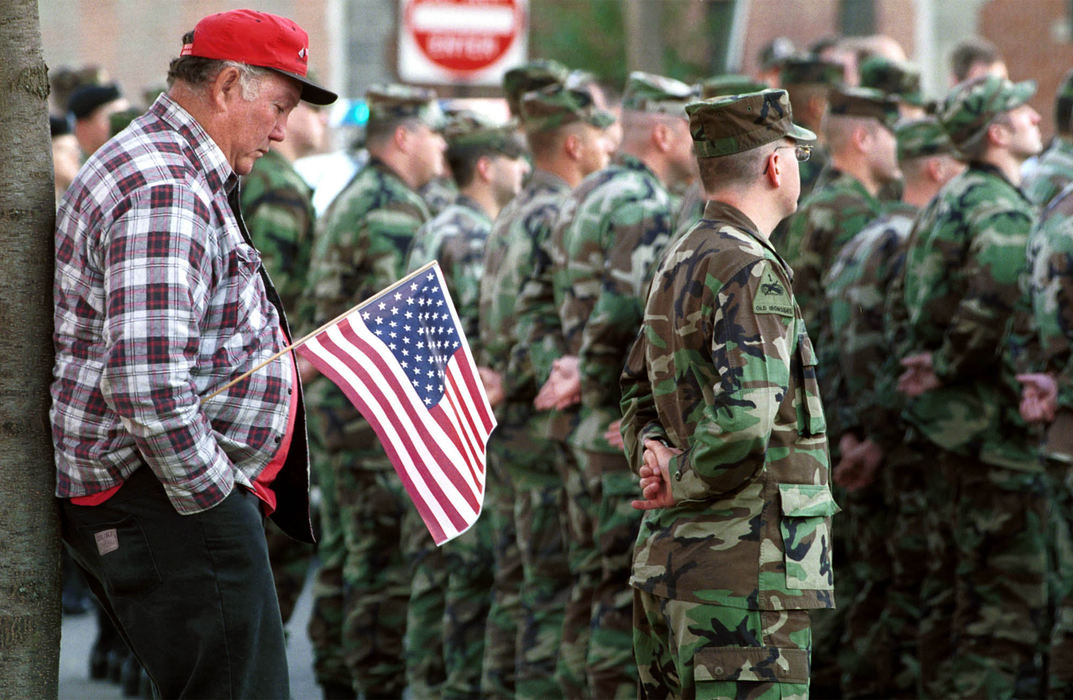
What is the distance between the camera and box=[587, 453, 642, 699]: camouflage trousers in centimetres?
607

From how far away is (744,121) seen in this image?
14.4 ft

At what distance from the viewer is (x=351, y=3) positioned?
82.2 ft

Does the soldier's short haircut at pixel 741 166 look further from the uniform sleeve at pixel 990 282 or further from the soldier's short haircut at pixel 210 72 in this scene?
the uniform sleeve at pixel 990 282

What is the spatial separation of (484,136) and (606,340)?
6.89 feet

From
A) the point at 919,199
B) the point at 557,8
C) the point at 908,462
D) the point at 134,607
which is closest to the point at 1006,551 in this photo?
the point at 908,462

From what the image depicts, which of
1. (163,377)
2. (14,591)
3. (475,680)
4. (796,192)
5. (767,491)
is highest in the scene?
(796,192)

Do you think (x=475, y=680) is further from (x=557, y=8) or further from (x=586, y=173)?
(x=557, y=8)

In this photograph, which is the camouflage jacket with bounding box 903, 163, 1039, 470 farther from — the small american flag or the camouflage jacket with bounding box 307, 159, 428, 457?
the small american flag

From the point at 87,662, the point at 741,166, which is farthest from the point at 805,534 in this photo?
the point at 87,662

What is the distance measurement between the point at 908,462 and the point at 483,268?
2.16 metres

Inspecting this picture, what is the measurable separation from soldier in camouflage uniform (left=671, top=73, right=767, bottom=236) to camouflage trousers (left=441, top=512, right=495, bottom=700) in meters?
1.76

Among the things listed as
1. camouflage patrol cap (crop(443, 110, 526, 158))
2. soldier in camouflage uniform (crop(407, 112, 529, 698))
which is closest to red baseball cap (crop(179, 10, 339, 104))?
soldier in camouflage uniform (crop(407, 112, 529, 698))

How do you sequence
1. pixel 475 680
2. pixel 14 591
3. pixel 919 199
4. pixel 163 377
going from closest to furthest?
pixel 163 377
pixel 14 591
pixel 475 680
pixel 919 199

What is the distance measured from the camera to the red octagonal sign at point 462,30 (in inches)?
450
